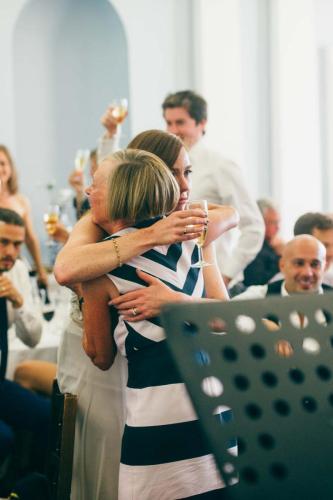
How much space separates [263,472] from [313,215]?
284 cm

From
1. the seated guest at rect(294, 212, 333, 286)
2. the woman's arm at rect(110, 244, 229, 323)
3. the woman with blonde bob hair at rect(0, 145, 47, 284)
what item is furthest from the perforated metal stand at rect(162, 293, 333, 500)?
the woman with blonde bob hair at rect(0, 145, 47, 284)

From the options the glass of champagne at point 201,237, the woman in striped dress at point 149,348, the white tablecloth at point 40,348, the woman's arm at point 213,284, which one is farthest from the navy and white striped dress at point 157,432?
the white tablecloth at point 40,348

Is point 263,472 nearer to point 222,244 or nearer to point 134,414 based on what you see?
point 134,414

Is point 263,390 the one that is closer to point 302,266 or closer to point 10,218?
point 302,266

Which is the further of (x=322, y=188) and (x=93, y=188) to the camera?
(x=322, y=188)

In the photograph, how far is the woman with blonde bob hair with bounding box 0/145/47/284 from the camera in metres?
4.77

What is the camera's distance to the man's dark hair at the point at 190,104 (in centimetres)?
312

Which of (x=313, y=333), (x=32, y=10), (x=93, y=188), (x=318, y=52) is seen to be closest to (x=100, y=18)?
(x=32, y=10)

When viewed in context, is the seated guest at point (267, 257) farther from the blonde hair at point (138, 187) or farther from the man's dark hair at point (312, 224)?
the blonde hair at point (138, 187)

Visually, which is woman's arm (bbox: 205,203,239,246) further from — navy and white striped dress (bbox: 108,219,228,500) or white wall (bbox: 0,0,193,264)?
white wall (bbox: 0,0,193,264)

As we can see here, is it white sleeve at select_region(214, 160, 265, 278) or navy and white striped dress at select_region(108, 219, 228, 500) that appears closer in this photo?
navy and white striped dress at select_region(108, 219, 228, 500)

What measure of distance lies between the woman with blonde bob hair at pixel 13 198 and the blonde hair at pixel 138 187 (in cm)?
302

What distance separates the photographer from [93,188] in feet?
5.52

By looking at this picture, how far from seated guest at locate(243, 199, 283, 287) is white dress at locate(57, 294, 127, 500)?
95.0 inches
